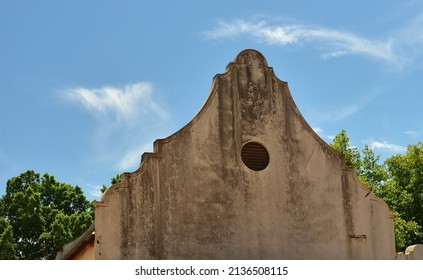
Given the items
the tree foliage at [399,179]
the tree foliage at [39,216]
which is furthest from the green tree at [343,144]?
the tree foliage at [39,216]

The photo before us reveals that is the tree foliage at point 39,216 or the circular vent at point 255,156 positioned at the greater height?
the tree foliage at point 39,216

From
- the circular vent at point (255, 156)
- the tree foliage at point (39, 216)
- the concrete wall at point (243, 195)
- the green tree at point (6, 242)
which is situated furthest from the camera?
the tree foliage at point (39, 216)

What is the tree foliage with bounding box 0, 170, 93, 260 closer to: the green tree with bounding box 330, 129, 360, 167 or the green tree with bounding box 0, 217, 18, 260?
the green tree with bounding box 0, 217, 18, 260

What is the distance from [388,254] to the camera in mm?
17797

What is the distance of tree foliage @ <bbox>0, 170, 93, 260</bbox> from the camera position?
118 ft

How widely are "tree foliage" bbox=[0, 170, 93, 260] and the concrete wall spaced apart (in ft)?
69.1

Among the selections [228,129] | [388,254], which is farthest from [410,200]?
[228,129]

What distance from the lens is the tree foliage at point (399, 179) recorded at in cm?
3622

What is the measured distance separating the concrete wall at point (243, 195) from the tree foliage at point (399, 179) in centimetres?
1785

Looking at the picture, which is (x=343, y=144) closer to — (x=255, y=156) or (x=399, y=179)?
(x=399, y=179)

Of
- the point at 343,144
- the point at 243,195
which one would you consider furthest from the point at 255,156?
the point at 343,144

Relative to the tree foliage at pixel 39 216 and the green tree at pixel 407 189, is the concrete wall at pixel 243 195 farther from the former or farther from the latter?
the tree foliage at pixel 39 216

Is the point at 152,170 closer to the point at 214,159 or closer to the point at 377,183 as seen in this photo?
the point at 214,159

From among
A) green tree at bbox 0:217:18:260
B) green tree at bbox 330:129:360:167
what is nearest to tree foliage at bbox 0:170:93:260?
green tree at bbox 0:217:18:260
